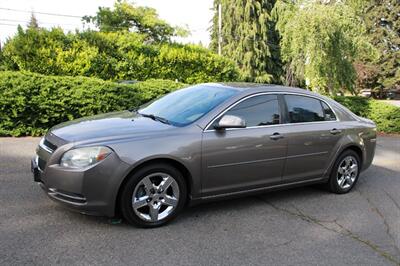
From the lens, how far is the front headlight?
394 cm

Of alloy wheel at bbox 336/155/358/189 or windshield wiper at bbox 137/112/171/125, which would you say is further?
alloy wheel at bbox 336/155/358/189

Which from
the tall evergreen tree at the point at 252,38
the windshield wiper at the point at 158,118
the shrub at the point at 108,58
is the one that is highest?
the tall evergreen tree at the point at 252,38

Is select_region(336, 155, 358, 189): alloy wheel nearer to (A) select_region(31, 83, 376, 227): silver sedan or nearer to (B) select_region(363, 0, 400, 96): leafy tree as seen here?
(A) select_region(31, 83, 376, 227): silver sedan

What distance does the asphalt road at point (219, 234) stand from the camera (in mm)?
3650

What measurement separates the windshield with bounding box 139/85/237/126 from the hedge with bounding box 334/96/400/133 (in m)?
9.48

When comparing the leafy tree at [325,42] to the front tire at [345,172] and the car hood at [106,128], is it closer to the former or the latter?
the front tire at [345,172]

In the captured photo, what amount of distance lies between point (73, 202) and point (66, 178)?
248 mm

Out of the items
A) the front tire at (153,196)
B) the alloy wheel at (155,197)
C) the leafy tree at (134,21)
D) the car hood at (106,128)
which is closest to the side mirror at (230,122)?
the car hood at (106,128)

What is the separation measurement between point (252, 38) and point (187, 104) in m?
31.8

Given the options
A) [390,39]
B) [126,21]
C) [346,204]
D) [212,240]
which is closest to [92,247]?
[212,240]

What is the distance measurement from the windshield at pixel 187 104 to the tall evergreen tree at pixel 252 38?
29.9m

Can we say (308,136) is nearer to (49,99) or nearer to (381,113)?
(49,99)

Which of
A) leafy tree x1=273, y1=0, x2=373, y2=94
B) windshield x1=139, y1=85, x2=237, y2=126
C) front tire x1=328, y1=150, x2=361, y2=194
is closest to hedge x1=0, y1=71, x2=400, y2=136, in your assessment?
windshield x1=139, y1=85, x2=237, y2=126

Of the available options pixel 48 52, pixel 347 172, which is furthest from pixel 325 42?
pixel 347 172
